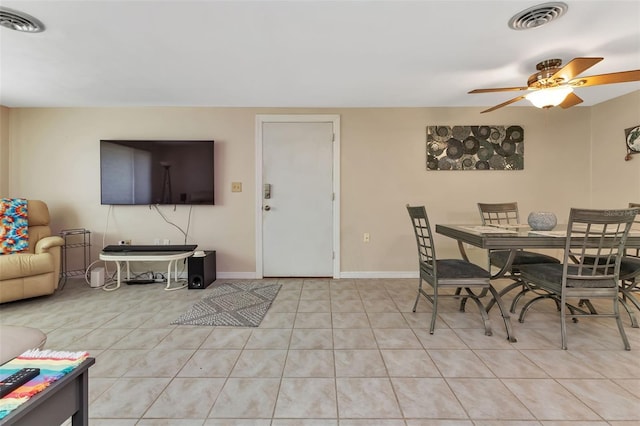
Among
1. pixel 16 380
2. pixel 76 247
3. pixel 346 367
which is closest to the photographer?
pixel 16 380

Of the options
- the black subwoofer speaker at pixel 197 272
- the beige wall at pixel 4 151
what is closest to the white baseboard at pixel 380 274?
the black subwoofer speaker at pixel 197 272

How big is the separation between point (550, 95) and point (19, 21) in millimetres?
3815

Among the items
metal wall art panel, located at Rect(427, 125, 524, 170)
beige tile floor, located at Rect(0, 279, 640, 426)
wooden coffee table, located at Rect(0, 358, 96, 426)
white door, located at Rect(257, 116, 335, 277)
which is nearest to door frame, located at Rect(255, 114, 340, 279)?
white door, located at Rect(257, 116, 335, 277)

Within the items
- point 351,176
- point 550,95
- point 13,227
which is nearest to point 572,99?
point 550,95

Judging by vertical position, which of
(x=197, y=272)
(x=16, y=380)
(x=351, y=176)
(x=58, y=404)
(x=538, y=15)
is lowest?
(x=197, y=272)

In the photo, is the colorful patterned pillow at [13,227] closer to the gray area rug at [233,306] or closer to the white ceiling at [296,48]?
the white ceiling at [296,48]

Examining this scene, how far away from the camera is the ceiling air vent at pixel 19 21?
165cm

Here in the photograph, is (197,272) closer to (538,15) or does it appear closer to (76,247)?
(76,247)

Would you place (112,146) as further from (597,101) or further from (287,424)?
(597,101)

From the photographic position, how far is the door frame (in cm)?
337

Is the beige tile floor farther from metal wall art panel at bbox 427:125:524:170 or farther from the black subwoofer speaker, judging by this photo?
metal wall art panel at bbox 427:125:524:170

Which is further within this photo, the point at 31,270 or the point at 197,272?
the point at 197,272

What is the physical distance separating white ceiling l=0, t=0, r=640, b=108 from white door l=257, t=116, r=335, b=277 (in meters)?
0.49

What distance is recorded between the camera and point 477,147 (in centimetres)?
340
